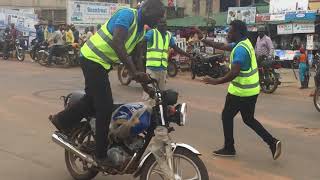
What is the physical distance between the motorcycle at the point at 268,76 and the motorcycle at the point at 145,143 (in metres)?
9.71

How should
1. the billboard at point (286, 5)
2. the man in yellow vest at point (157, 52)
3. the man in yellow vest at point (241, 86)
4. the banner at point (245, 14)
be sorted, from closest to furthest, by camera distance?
the man in yellow vest at point (241, 86)
the man in yellow vest at point (157, 52)
the billboard at point (286, 5)
the banner at point (245, 14)

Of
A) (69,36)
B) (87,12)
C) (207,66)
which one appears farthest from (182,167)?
(87,12)

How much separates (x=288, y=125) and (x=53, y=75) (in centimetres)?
984

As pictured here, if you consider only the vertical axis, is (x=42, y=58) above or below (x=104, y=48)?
below

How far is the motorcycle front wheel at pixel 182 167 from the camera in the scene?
4.84 meters

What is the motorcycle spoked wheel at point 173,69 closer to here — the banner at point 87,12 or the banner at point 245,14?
the banner at point 87,12

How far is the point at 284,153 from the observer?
7.49 m

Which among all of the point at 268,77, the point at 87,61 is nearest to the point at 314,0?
the point at 268,77

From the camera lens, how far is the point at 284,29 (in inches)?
1065

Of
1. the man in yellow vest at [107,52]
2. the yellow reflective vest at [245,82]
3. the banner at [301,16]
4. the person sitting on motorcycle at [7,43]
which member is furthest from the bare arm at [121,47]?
the banner at [301,16]

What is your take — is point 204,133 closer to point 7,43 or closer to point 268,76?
point 268,76

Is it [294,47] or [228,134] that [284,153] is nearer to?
[228,134]

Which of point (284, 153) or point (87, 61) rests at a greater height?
point (87, 61)

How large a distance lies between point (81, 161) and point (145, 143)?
38.7 inches
